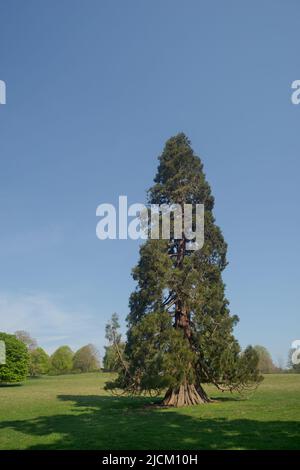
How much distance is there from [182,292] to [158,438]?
13.7 m

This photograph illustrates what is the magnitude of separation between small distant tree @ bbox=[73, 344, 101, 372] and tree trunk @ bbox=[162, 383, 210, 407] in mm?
103504

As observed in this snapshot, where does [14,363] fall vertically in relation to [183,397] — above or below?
below

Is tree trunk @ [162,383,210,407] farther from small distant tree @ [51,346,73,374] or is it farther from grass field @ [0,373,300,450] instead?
small distant tree @ [51,346,73,374]

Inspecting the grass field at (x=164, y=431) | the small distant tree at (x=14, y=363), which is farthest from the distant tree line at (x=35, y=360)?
the grass field at (x=164, y=431)

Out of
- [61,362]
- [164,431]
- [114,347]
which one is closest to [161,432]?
[164,431]

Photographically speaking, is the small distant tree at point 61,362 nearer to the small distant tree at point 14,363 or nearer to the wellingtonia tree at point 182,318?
the small distant tree at point 14,363

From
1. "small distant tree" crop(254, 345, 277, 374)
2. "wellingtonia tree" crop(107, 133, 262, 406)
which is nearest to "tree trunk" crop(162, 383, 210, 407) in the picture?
"wellingtonia tree" crop(107, 133, 262, 406)

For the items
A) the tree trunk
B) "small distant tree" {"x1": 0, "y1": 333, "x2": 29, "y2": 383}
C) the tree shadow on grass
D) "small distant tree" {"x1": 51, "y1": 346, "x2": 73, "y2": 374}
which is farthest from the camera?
"small distant tree" {"x1": 51, "y1": 346, "x2": 73, "y2": 374}

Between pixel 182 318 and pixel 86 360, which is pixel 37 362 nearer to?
pixel 86 360

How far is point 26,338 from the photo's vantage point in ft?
360

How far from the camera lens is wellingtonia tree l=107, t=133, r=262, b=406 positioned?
26125 mm

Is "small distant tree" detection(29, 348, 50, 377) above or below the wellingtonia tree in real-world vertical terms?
below

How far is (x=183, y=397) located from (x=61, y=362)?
10698cm
